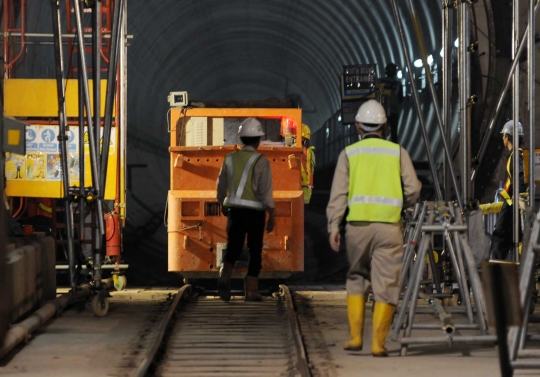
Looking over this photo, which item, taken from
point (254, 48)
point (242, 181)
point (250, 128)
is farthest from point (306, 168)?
point (254, 48)

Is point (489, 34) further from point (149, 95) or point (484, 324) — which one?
point (149, 95)

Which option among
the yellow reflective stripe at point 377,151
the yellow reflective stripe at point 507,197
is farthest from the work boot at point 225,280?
the yellow reflective stripe at point 377,151

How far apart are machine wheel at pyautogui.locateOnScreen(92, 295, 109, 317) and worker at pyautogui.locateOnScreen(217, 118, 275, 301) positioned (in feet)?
5.13

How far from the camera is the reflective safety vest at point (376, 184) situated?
8.44 m

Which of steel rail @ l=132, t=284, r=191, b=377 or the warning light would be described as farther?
the warning light

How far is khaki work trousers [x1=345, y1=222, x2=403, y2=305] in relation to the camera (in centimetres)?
834

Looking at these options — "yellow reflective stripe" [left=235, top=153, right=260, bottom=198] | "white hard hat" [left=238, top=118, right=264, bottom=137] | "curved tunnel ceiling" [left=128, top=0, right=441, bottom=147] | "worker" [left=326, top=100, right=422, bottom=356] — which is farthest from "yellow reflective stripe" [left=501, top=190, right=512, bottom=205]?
"curved tunnel ceiling" [left=128, top=0, right=441, bottom=147]

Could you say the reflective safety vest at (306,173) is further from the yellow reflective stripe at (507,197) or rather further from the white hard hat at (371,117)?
the white hard hat at (371,117)

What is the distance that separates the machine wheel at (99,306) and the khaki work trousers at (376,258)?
3319mm

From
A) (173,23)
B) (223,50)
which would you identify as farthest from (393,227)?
(223,50)

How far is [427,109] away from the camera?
2342 cm

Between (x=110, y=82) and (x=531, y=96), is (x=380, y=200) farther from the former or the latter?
(x=110, y=82)

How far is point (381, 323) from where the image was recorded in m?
8.29

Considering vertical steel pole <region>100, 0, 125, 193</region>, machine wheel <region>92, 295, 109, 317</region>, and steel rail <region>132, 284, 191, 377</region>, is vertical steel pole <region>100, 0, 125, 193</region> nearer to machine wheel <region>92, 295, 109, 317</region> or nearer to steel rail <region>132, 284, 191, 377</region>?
machine wheel <region>92, 295, 109, 317</region>
